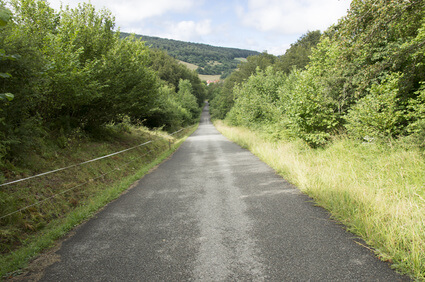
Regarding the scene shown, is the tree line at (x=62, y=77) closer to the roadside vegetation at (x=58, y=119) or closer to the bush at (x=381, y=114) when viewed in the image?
the roadside vegetation at (x=58, y=119)

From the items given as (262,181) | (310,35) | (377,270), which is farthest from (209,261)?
(310,35)

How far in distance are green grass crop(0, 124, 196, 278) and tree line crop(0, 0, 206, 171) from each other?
95cm

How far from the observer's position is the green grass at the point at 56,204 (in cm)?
401

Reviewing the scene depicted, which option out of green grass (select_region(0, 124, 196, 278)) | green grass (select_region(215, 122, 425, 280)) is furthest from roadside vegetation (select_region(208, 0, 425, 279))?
green grass (select_region(0, 124, 196, 278))

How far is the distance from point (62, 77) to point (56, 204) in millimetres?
4133

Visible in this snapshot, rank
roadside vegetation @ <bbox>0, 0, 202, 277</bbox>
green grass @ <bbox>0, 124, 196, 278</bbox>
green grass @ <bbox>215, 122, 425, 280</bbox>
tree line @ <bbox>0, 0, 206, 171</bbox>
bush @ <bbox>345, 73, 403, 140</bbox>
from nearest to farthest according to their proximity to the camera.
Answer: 1. green grass @ <bbox>215, 122, 425, 280</bbox>
2. green grass @ <bbox>0, 124, 196, 278</bbox>
3. roadside vegetation @ <bbox>0, 0, 202, 277</bbox>
4. tree line @ <bbox>0, 0, 206, 171</bbox>
5. bush @ <bbox>345, 73, 403, 140</bbox>

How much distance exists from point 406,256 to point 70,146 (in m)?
10.3

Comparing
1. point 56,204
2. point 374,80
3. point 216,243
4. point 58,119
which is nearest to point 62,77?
point 58,119

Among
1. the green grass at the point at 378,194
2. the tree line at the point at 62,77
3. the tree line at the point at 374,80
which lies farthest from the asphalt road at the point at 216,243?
the tree line at the point at 374,80

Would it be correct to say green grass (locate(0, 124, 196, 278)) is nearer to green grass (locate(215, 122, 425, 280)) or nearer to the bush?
green grass (locate(215, 122, 425, 280))

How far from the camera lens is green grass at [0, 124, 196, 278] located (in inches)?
158

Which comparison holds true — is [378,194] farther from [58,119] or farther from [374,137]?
[58,119]

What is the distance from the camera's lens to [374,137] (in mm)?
7812

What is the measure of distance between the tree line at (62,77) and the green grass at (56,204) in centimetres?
95
